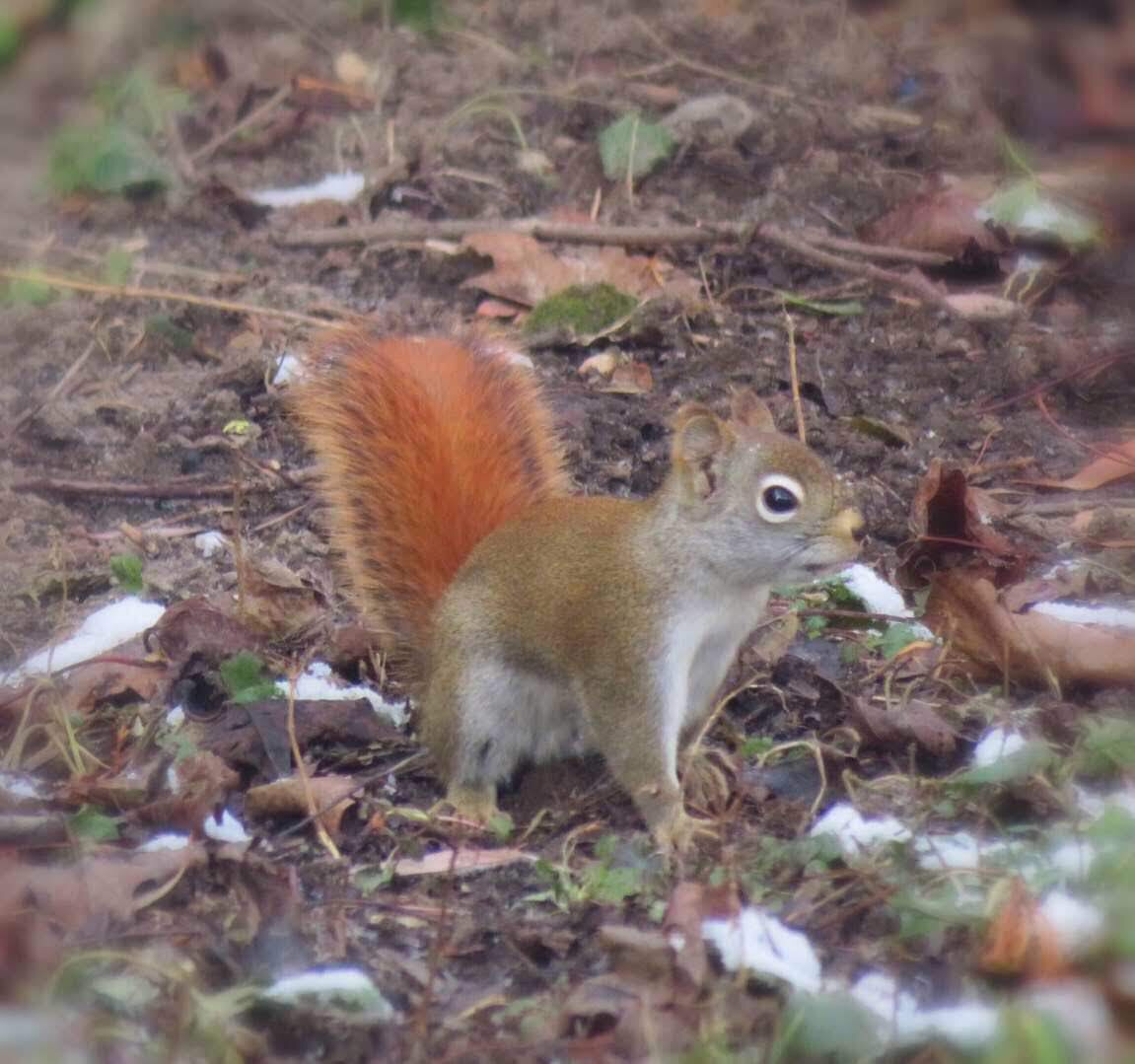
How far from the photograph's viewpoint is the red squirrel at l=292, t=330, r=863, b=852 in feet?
9.84

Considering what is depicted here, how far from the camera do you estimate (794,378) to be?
428cm

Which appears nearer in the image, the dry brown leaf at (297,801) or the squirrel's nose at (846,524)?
the squirrel's nose at (846,524)

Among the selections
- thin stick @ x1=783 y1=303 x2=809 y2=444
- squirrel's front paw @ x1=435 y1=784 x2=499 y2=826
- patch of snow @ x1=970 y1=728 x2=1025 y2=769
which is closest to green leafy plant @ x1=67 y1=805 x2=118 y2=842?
squirrel's front paw @ x1=435 y1=784 x2=499 y2=826

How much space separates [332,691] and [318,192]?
2.38 m

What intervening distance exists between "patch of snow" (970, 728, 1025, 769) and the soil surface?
0.09 meters

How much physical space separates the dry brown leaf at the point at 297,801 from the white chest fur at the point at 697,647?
556 mm

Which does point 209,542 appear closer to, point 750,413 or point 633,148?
point 750,413

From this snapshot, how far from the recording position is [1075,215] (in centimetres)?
486

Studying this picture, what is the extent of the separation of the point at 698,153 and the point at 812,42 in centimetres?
87

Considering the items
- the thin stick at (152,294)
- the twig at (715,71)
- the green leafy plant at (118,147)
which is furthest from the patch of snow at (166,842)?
the twig at (715,71)

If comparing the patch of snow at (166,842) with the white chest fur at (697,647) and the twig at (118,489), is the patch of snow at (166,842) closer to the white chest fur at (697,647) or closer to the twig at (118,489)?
the white chest fur at (697,647)

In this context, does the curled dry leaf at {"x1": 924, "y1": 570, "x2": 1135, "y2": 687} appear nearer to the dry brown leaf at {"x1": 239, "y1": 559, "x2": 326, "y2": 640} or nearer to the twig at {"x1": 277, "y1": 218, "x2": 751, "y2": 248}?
the dry brown leaf at {"x1": 239, "y1": 559, "x2": 326, "y2": 640}

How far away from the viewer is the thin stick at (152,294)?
4.79 meters

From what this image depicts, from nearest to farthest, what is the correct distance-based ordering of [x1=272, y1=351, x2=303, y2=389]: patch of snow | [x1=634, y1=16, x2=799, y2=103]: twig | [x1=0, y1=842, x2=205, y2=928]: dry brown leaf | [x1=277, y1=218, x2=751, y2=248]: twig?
1. [x1=0, y1=842, x2=205, y2=928]: dry brown leaf
2. [x1=272, y1=351, x2=303, y2=389]: patch of snow
3. [x1=277, y1=218, x2=751, y2=248]: twig
4. [x1=634, y1=16, x2=799, y2=103]: twig
